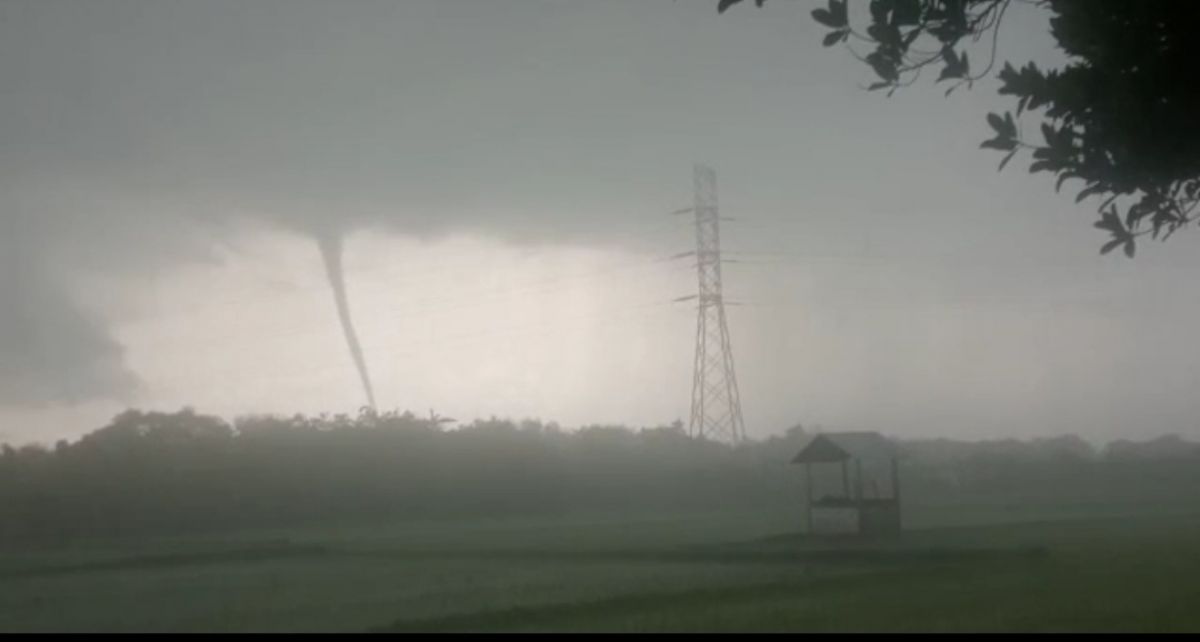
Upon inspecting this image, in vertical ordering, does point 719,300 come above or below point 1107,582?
above

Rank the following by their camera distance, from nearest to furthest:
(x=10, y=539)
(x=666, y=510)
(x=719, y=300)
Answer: (x=10, y=539) < (x=719, y=300) < (x=666, y=510)

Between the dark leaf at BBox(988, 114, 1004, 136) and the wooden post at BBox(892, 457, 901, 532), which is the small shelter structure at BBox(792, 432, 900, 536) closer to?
the wooden post at BBox(892, 457, 901, 532)

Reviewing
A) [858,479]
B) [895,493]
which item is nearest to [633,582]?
[858,479]

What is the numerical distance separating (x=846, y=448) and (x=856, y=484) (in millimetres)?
1237

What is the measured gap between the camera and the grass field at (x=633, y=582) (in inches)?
692

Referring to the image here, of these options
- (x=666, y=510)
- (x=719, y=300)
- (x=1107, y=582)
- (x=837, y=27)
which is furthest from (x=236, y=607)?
(x=666, y=510)

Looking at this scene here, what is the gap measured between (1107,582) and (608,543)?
58.5 feet

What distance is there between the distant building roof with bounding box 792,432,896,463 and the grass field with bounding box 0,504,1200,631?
2.79 m

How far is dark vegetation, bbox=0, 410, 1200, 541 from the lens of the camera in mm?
50250

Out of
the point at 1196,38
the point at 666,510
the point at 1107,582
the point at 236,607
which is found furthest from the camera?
the point at 666,510

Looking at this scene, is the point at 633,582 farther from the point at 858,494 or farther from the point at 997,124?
the point at 997,124

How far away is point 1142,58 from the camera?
712cm

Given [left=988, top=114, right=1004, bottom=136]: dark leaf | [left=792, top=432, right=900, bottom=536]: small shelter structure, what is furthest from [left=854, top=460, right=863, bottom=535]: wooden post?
[left=988, top=114, right=1004, bottom=136]: dark leaf

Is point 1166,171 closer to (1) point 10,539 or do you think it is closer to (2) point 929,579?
(2) point 929,579
